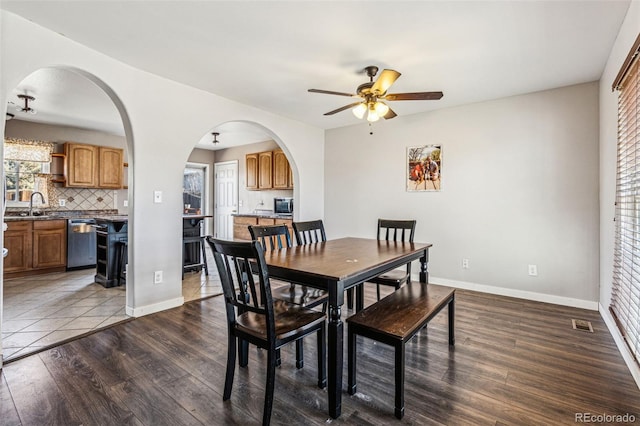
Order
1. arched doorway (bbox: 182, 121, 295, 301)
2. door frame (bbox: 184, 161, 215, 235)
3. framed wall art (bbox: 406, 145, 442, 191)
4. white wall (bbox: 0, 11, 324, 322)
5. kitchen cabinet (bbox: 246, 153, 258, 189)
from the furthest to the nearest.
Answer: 1. door frame (bbox: 184, 161, 215, 235)
2. kitchen cabinet (bbox: 246, 153, 258, 189)
3. arched doorway (bbox: 182, 121, 295, 301)
4. framed wall art (bbox: 406, 145, 442, 191)
5. white wall (bbox: 0, 11, 324, 322)

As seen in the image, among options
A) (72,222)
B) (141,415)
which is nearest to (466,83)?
(141,415)

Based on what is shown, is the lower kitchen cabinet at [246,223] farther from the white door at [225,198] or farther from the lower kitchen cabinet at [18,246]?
the lower kitchen cabinet at [18,246]

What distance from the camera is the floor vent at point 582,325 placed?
2.72 meters

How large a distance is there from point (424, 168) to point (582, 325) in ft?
8.08

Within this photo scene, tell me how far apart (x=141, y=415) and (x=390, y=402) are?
4.49ft

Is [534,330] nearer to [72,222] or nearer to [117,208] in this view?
[72,222]

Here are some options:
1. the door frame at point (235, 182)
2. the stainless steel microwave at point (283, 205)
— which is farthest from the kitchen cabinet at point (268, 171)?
the door frame at point (235, 182)

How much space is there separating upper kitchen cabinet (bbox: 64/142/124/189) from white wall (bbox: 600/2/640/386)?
6909 mm

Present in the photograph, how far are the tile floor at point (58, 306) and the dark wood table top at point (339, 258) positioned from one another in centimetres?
190

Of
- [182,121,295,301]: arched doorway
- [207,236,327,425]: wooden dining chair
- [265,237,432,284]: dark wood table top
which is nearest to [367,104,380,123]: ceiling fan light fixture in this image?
[265,237,432,284]: dark wood table top

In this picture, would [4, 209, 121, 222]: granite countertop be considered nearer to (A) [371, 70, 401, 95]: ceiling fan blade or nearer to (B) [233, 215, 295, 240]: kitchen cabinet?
(B) [233, 215, 295, 240]: kitchen cabinet

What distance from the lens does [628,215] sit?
87.7 inches

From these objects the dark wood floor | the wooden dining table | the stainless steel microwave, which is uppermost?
the stainless steel microwave

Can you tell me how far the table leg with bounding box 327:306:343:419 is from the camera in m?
1.61
